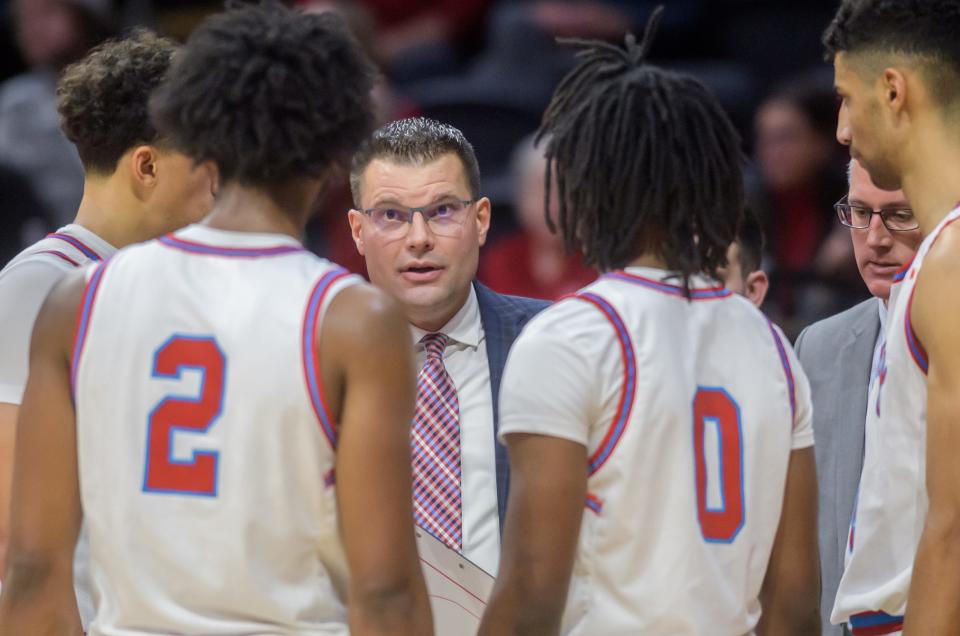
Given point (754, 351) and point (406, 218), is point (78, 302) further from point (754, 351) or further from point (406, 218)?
point (406, 218)

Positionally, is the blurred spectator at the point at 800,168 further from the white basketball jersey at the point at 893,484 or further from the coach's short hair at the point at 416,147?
the white basketball jersey at the point at 893,484

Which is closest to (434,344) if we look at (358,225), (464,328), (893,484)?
(464,328)

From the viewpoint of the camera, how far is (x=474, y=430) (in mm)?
3607

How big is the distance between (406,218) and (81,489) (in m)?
1.53

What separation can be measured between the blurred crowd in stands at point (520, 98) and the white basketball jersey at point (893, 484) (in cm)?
260

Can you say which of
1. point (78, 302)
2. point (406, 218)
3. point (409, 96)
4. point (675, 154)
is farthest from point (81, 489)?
point (409, 96)

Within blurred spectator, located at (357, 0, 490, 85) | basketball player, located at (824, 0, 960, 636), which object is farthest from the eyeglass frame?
blurred spectator, located at (357, 0, 490, 85)

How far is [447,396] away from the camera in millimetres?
3639

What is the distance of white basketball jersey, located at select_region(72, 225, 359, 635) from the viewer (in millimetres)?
2387

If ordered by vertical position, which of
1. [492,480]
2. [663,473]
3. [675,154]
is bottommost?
[492,480]

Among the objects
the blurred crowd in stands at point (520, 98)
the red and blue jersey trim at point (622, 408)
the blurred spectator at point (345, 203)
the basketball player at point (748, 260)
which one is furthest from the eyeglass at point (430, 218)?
the blurred spectator at point (345, 203)

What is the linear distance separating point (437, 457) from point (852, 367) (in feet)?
3.84

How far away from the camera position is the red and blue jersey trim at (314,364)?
2375 millimetres

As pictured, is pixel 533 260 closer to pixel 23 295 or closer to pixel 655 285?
pixel 23 295
